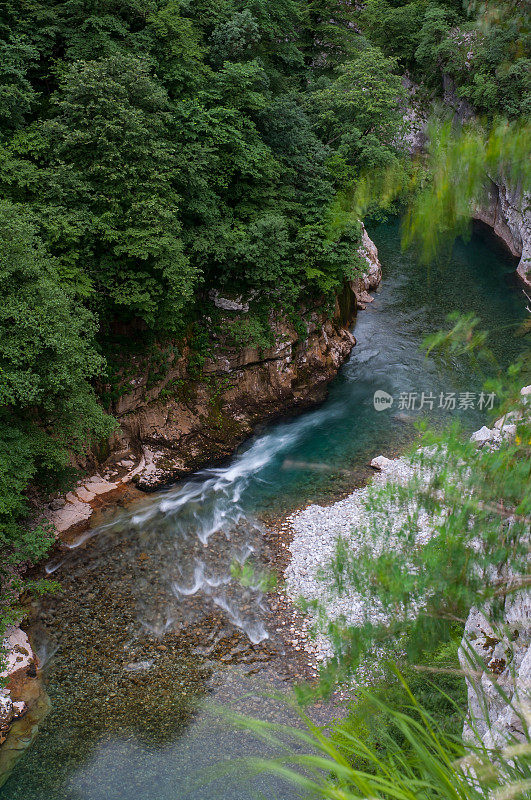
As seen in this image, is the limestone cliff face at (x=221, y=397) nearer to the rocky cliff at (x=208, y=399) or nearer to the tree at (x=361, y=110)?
the rocky cliff at (x=208, y=399)

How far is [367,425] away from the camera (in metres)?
13.9

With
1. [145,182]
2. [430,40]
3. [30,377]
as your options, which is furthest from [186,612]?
[430,40]

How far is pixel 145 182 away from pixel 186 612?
8.01m

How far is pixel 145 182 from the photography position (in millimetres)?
10422

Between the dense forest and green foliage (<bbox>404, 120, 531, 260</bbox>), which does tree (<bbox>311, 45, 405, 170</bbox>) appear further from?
green foliage (<bbox>404, 120, 531, 260</bbox>)

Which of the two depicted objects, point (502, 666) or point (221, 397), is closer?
point (502, 666)

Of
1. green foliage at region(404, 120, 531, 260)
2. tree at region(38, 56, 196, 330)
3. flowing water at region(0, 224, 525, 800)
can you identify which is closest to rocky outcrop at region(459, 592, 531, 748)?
flowing water at region(0, 224, 525, 800)

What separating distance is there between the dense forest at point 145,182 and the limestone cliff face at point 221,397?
2.63 ft

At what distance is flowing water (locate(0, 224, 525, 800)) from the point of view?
6809 mm

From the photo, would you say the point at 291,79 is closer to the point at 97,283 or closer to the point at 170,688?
the point at 97,283

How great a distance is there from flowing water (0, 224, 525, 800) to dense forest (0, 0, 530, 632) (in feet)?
5.45

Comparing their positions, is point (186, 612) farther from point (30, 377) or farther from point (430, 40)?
point (430, 40)

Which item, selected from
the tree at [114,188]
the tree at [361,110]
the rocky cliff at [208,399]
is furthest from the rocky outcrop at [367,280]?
the tree at [114,188]

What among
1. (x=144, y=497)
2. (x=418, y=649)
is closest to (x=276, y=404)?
(x=144, y=497)
